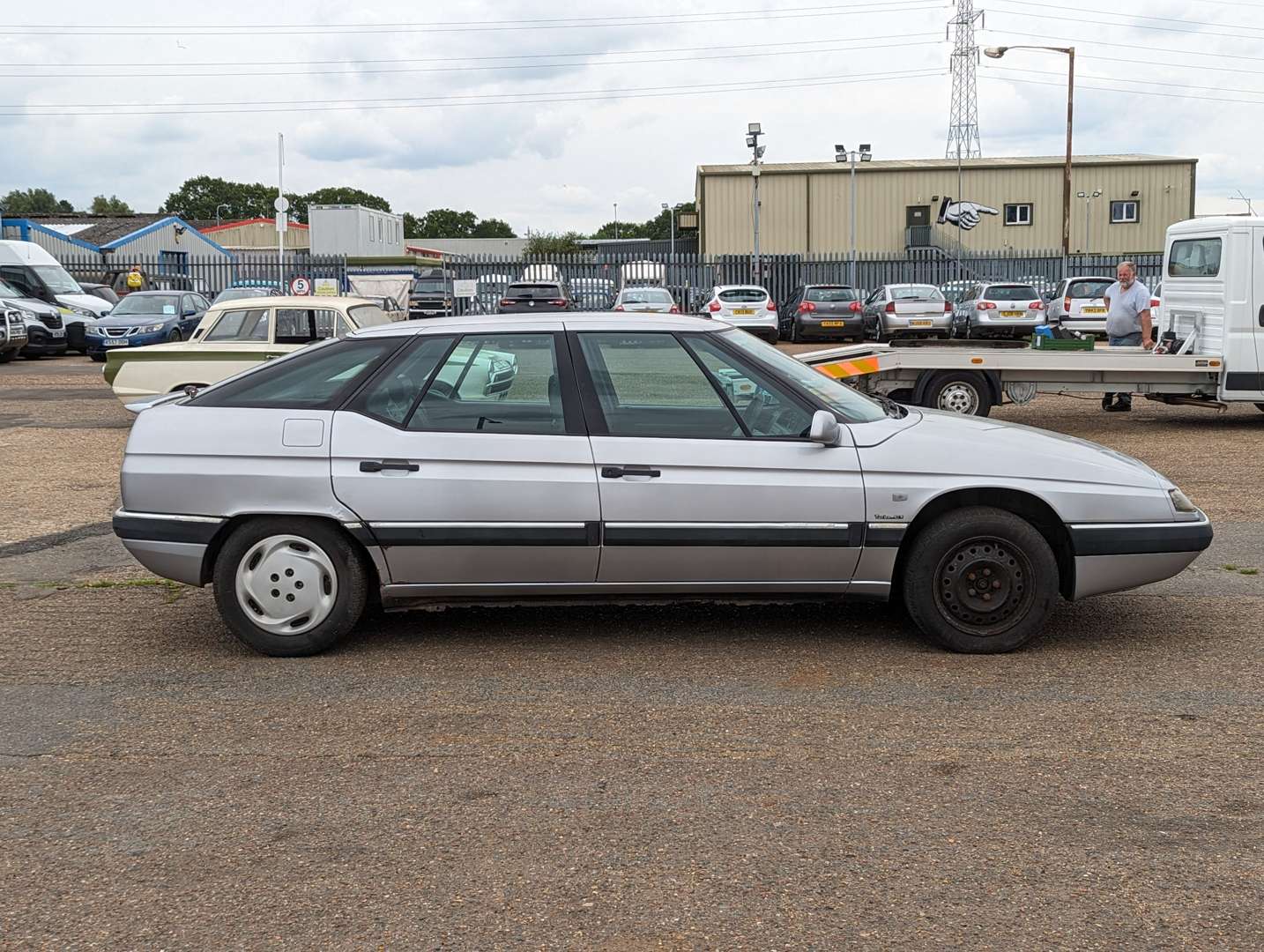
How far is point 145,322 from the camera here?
2672 cm

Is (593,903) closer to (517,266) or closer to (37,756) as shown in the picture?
(37,756)

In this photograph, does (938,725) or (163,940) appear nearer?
(163,940)

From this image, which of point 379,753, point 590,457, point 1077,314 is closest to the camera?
point 379,753

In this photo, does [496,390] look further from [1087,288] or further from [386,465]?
[1087,288]

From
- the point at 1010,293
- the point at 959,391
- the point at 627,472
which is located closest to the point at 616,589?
the point at 627,472

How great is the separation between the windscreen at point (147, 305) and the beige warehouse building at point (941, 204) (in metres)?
29.0

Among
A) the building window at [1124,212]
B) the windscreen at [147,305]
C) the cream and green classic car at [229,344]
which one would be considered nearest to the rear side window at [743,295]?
the windscreen at [147,305]

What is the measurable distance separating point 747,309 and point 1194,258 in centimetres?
1764

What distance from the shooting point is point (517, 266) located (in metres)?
42.5

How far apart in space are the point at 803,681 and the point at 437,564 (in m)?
1.58

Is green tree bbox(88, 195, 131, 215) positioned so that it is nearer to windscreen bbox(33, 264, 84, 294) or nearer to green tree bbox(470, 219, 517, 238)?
green tree bbox(470, 219, 517, 238)

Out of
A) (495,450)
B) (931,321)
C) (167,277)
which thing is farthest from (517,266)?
(495,450)

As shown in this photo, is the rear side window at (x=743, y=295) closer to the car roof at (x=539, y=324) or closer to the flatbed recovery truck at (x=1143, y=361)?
the flatbed recovery truck at (x=1143, y=361)

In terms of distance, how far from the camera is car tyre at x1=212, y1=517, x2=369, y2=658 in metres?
5.74
